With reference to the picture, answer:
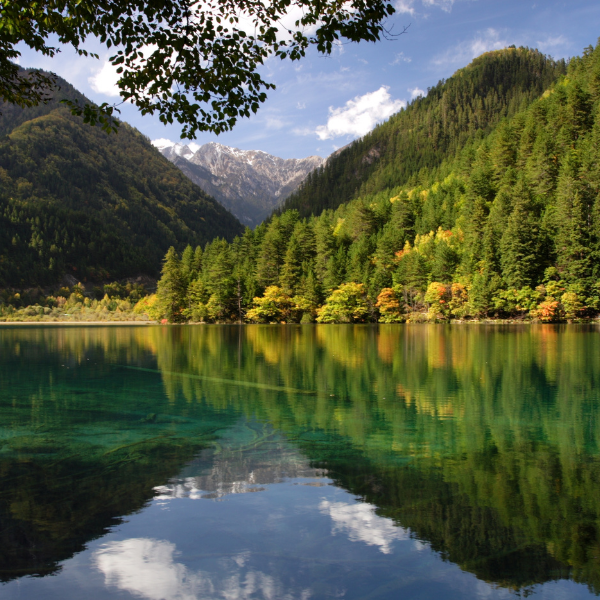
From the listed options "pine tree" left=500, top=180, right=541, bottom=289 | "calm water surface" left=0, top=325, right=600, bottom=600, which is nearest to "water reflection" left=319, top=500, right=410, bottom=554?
"calm water surface" left=0, top=325, right=600, bottom=600

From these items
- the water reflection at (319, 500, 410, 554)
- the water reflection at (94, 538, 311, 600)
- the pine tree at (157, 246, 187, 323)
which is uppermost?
the pine tree at (157, 246, 187, 323)

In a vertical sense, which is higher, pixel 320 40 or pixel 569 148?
pixel 569 148

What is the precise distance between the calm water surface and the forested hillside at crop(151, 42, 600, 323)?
57136mm

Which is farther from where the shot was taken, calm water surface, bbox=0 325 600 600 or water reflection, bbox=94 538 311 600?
calm water surface, bbox=0 325 600 600

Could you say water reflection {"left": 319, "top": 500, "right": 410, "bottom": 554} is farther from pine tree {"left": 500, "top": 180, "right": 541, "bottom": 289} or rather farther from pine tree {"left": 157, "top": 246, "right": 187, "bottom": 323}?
pine tree {"left": 157, "top": 246, "right": 187, "bottom": 323}

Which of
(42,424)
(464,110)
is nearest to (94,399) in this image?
(42,424)

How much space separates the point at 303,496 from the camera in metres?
5.33

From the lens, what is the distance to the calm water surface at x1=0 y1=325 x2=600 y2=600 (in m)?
3.73

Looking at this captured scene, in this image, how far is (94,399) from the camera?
1170cm

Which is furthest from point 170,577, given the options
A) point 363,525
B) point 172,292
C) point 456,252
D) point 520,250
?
point 172,292

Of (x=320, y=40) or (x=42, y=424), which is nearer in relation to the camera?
(x=320, y=40)

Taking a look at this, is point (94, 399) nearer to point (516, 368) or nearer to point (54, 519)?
Answer: point (54, 519)

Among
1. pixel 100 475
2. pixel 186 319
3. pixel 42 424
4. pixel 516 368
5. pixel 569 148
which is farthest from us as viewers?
pixel 186 319

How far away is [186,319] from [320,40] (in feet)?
266
